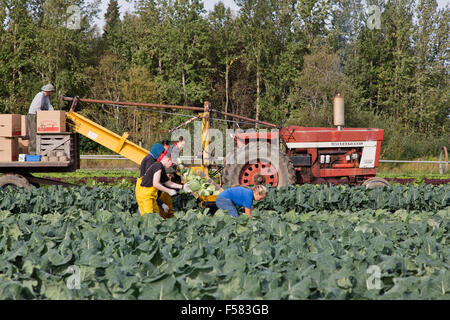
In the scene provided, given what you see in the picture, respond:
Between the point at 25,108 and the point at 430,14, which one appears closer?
the point at 25,108

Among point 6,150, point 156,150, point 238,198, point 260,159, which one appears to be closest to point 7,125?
point 6,150

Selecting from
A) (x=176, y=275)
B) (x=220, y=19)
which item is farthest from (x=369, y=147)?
(x=220, y=19)

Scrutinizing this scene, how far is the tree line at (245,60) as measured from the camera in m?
31.8

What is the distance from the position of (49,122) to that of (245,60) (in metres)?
27.3

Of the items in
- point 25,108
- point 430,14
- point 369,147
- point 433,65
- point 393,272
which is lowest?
point 393,272

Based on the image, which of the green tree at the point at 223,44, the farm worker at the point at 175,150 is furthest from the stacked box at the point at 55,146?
the green tree at the point at 223,44

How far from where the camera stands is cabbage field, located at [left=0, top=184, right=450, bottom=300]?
3469 millimetres

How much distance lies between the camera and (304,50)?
36125 millimetres

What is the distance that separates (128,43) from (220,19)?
263 inches

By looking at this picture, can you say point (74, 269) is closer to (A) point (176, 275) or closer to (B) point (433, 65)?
(A) point (176, 275)

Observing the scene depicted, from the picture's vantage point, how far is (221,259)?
4.33m

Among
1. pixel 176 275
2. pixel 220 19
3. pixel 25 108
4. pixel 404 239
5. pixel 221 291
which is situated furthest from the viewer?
pixel 220 19

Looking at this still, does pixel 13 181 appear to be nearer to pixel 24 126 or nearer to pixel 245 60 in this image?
pixel 24 126

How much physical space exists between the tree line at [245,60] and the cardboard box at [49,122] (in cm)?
1909
